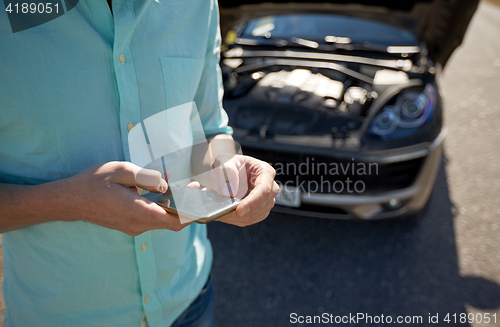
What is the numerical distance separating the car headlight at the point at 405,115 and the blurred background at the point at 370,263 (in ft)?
2.44

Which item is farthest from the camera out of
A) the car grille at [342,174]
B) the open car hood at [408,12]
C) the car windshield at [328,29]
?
the car windshield at [328,29]

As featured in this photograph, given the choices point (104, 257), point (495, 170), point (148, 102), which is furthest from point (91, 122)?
point (495, 170)

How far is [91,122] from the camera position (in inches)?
27.0

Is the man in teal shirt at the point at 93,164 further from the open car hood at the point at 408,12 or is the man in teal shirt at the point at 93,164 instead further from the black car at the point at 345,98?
the open car hood at the point at 408,12

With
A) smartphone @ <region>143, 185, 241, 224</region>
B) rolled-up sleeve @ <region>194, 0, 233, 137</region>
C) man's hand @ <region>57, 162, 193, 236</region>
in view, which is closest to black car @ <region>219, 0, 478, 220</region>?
rolled-up sleeve @ <region>194, 0, 233, 137</region>

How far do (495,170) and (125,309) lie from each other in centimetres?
347

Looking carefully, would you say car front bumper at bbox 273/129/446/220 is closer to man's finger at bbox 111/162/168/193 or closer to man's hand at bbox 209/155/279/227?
man's hand at bbox 209/155/279/227

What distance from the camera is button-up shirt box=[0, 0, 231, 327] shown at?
0.63m

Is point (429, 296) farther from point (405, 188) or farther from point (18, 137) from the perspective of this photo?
point (18, 137)

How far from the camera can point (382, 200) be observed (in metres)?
2.13

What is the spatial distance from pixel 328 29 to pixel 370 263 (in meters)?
2.01

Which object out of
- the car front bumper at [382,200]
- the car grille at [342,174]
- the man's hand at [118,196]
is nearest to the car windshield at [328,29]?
the car front bumper at [382,200]

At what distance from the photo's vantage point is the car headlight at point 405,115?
2184mm

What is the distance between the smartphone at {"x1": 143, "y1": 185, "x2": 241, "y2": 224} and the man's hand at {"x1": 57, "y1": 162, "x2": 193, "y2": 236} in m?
0.02
